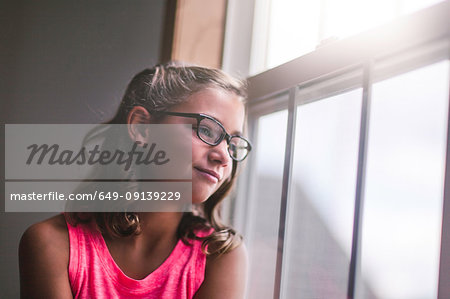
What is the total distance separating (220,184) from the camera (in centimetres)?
74

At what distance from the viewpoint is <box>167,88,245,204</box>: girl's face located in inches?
26.8

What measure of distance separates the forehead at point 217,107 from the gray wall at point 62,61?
0.17m

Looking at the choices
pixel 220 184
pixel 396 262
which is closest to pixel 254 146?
pixel 220 184

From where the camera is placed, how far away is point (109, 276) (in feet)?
2.24

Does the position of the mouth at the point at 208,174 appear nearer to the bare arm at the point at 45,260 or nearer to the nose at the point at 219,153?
the nose at the point at 219,153

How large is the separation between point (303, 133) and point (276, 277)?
0.26 meters

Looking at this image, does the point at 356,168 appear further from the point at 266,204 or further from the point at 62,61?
the point at 62,61

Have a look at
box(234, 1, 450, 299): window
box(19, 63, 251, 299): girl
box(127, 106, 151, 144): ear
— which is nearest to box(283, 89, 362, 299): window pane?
box(234, 1, 450, 299): window

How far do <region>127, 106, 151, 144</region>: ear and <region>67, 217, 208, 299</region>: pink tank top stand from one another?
0.18m

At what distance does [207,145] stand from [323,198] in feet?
0.69

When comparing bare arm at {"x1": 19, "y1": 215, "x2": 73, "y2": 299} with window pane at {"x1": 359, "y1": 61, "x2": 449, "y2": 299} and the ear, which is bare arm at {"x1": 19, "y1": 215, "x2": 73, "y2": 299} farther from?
window pane at {"x1": 359, "y1": 61, "x2": 449, "y2": 299}

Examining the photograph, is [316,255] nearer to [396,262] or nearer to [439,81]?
[396,262]

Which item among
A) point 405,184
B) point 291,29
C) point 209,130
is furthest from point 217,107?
point 405,184

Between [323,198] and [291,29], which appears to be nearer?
[323,198]
